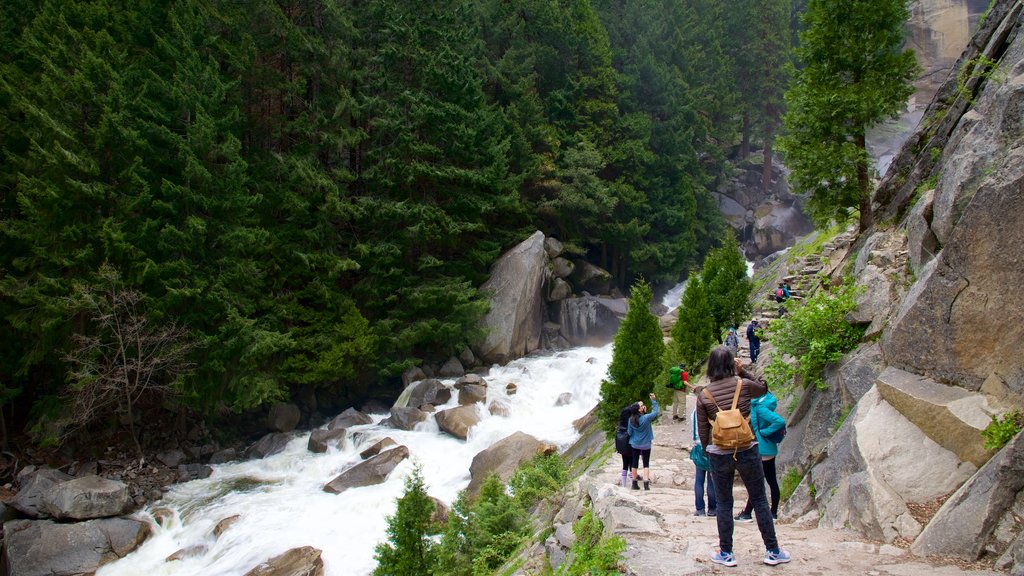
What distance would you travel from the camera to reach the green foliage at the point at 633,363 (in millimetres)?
14172

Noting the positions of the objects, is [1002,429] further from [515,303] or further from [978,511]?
[515,303]

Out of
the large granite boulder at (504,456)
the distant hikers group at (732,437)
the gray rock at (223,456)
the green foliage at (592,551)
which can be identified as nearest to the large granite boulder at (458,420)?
the large granite boulder at (504,456)

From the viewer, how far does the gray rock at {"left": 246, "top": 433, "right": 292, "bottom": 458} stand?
1984 cm

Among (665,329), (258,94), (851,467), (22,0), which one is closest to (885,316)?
(851,467)

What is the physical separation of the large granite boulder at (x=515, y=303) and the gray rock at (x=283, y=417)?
26.2 ft

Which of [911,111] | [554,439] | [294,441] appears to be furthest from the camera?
[911,111]

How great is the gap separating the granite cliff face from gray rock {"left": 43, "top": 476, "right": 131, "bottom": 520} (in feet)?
56.1

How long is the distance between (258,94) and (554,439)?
19.2 meters

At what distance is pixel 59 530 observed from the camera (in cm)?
1470

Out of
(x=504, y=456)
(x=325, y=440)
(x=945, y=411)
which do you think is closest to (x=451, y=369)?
(x=325, y=440)

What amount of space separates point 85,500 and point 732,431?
699 inches

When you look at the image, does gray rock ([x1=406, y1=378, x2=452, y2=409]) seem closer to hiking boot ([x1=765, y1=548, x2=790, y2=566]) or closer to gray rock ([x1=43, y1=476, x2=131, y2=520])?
gray rock ([x1=43, y1=476, x2=131, y2=520])

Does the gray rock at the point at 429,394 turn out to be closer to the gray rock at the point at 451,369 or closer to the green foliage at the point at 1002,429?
the gray rock at the point at 451,369

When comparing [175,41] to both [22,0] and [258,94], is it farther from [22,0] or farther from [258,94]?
[22,0]
